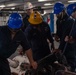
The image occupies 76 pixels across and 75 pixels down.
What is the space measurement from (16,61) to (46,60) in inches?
60.6

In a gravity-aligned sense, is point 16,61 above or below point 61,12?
below

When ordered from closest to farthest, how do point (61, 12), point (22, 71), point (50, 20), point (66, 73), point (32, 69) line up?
1. point (66, 73)
2. point (32, 69)
3. point (61, 12)
4. point (22, 71)
5. point (50, 20)

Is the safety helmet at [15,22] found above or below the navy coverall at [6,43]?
above

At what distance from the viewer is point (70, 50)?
4.69m

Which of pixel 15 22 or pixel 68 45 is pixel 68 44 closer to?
pixel 68 45

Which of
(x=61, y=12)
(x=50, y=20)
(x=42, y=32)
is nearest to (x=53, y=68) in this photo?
(x=42, y=32)

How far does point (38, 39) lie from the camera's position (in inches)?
192

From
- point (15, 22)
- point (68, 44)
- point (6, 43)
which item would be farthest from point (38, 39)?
point (6, 43)

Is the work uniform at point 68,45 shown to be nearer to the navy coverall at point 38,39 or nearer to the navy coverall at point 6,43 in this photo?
the navy coverall at point 38,39

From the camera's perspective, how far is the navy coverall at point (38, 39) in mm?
4867

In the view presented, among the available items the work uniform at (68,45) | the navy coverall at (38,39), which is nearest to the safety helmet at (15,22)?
the navy coverall at (38,39)

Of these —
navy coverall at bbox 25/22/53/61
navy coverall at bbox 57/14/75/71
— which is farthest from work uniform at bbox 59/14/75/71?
navy coverall at bbox 25/22/53/61

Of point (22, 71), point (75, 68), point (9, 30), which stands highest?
point (9, 30)

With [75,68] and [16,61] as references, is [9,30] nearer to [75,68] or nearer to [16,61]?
[75,68]
